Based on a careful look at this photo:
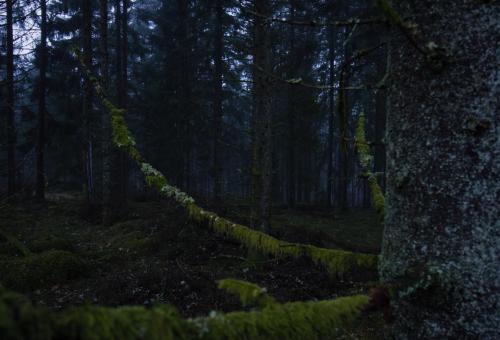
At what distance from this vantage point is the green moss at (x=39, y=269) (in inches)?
283

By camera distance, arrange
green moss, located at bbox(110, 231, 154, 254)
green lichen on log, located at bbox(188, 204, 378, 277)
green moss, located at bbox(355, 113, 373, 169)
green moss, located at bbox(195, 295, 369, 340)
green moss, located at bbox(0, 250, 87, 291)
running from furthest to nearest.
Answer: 1. green moss, located at bbox(110, 231, 154, 254)
2. green moss, located at bbox(0, 250, 87, 291)
3. green moss, located at bbox(355, 113, 373, 169)
4. green lichen on log, located at bbox(188, 204, 378, 277)
5. green moss, located at bbox(195, 295, 369, 340)

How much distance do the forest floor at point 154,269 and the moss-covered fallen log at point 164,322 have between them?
284 centimetres

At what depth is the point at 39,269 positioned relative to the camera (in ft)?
25.1

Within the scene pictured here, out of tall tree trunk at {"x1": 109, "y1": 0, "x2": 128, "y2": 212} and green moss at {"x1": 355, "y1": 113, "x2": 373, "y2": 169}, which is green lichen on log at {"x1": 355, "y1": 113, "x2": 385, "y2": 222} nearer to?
green moss at {"x1": 355, "y1": 113, "x2": 373, "y2": 169}

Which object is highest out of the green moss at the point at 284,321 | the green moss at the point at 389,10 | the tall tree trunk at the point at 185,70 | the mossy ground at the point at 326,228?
the tall tree trunk at the point at 185,70

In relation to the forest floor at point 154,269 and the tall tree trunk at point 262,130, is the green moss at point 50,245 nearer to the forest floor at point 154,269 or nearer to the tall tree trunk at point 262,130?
the forest floor at point 154,269

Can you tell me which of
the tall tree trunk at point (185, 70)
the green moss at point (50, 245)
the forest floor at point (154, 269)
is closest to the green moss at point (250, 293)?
the forest floor at point (154, 269)

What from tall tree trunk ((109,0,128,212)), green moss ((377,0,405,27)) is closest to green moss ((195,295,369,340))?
green moss ((377,0,405,27))

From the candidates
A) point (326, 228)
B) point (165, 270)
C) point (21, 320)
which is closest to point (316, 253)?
point (21, 320)

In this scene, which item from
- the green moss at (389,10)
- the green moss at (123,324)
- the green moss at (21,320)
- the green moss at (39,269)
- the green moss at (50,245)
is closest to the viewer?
the green moss at (21,320)

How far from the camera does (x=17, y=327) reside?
2.25ft

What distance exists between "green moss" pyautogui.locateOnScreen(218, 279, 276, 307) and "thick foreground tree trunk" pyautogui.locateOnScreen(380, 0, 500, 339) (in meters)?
0.75

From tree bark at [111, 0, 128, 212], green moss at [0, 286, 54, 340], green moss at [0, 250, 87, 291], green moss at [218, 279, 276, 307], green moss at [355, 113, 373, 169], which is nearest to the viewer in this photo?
green moss at [0, 286, 54, 340]

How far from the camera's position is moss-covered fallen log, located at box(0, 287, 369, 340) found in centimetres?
71
